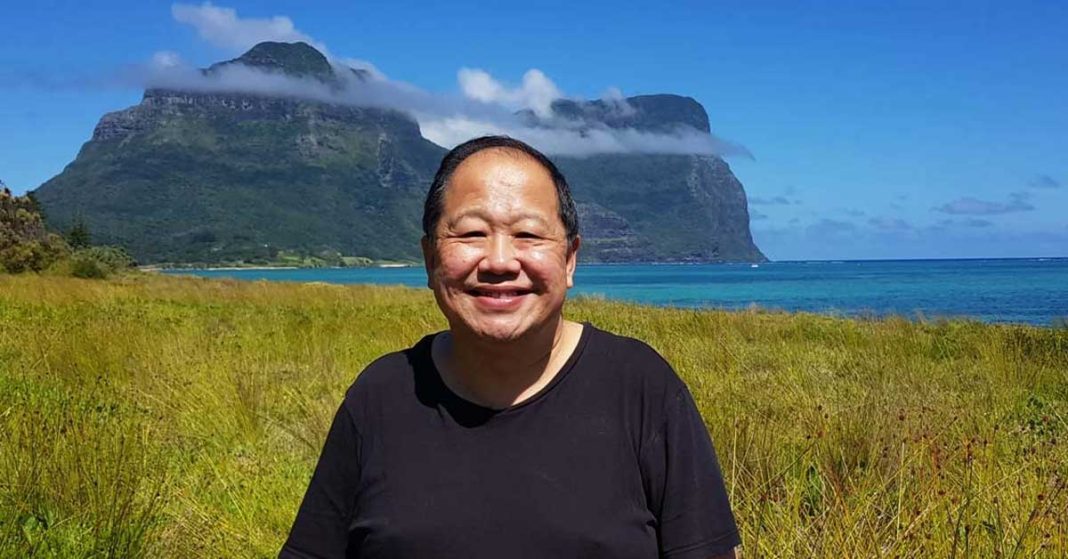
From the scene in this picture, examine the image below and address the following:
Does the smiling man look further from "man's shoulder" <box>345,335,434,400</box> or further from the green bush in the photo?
the green bush

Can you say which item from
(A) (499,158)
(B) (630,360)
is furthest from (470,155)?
(B) (630,360)

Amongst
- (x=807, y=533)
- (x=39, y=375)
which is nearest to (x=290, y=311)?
(x=39, y=375)

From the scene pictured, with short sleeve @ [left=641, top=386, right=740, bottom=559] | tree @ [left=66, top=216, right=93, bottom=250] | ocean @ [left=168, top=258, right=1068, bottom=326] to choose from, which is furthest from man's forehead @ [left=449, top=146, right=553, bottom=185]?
tree @ [left=66, top=216, right=93, bottom=250]

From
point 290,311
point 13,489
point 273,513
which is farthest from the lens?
point 290,311

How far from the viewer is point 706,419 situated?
4.71 metres

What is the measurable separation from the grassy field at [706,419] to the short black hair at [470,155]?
145 centimetres

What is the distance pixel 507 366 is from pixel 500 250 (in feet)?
0.86

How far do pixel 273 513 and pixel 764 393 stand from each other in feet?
11.7

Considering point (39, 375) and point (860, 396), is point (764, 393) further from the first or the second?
point (39, 375)

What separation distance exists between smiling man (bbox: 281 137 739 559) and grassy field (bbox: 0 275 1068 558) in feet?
3.76

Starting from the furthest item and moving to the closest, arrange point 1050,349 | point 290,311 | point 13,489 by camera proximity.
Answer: point 290,311
point 1050,349
point 13,489

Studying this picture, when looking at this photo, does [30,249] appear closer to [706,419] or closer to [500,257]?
[706,419]

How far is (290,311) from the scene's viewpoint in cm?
1499

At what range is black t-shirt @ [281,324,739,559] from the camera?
1.71 m
